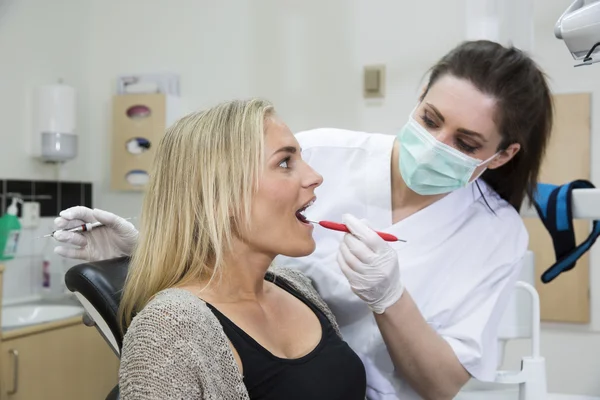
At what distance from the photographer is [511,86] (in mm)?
1448

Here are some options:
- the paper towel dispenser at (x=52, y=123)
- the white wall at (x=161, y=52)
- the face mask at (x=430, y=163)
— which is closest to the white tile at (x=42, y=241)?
the paper towel dispenser at (x=52, y=123)

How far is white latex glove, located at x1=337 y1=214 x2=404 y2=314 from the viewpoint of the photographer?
4.05 ft

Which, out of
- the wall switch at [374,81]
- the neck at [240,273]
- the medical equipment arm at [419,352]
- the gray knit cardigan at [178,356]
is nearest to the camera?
the gray knit cardigan at [178,356]

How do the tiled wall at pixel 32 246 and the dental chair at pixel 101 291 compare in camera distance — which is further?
the tiled wall at pixel 32 246

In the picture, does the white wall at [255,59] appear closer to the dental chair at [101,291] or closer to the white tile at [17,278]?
the white tile at [17,278]

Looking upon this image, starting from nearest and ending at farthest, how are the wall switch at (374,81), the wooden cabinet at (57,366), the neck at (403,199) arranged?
1. the neck at (403,199)
2. the wooden cabinet at (57,366)
3. the wall switch at (374,81)

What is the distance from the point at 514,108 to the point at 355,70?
1.74 metres

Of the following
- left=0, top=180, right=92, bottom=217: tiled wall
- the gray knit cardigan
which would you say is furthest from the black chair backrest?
left=0, top=180, right=92, bottom=217: tiled wall

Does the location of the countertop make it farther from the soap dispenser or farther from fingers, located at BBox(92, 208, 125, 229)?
fingers, located at BBox(92, 208, 125, 229)

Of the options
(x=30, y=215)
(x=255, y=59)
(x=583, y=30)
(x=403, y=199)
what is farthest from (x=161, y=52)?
(x=583, y=30)

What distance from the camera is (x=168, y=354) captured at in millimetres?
958

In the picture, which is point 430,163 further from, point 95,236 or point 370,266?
point 95,236

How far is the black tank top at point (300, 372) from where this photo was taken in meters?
1.08

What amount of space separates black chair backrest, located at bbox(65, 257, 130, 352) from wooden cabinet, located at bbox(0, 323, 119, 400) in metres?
1.42
